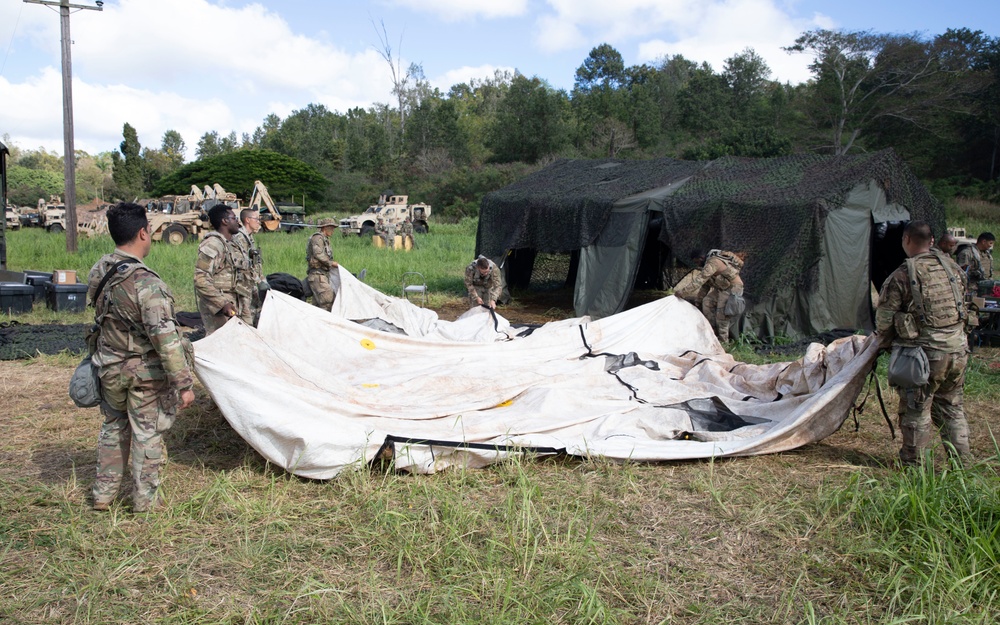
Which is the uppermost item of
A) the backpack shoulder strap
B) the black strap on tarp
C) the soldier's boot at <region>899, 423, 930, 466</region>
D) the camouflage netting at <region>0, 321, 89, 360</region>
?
the backpack shoulder strap

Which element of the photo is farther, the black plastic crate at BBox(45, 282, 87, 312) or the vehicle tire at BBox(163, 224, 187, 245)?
the vehicle tire at BBox(163, 224, 187, 245)

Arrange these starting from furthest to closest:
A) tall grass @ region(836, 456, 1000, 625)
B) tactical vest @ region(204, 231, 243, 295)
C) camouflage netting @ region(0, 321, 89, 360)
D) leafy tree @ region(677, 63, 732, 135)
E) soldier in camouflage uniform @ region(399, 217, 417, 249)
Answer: leafy tree @ region(677, 63, 732, 135) < soldier in camouflage uniform @ region(399, 217, 417, 249) < camouflage netting @ region(0, 321, 89, 360) < tactical vest @ region(204, 231, 243, 295) < tall grass @ region(836, 456, 1000, 625)

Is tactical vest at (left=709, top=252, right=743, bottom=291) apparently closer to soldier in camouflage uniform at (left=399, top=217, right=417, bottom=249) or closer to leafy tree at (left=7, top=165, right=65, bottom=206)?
soldier in camouflage uniform at (left=399, top=217, right=417, bottom=249)

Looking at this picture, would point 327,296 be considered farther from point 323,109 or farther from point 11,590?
point 323,109

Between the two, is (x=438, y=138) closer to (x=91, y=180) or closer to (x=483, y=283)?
(x=483, y=283)

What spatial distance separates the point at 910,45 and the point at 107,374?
29312mm

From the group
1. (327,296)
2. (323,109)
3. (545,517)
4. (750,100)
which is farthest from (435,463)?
(323,109)

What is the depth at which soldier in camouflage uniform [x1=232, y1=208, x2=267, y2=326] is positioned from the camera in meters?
6.05

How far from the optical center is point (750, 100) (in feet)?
111

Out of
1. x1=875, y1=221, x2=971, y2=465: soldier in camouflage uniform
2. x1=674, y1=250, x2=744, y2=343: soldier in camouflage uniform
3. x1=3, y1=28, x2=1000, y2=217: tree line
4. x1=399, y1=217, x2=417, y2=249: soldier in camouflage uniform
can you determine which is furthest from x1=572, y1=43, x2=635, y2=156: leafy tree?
x1=875, y1=221, x2=971, y2=465: soldier in camouflage uniform

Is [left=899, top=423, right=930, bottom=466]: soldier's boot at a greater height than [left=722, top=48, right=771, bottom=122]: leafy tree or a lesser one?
lesser

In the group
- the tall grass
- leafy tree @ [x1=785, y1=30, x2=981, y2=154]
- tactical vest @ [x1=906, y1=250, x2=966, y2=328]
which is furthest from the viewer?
leafy tree @ [x1=785, y1=30, x2=981, y2=154]

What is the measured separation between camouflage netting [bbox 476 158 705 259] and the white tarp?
313 cm

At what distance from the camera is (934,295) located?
3887mm
